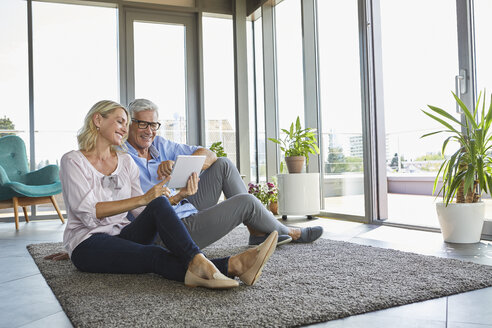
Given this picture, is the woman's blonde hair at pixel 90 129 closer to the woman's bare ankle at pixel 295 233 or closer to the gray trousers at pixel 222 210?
the gray trousers at pixel 222 210

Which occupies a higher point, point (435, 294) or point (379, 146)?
point (379, 146)

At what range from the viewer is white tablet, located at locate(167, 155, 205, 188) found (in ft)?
6.18

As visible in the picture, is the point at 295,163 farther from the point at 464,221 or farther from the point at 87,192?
the point at 87,192

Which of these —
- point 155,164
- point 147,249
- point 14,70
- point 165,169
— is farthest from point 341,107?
point 14,70

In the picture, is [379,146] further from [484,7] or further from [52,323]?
[52,323]

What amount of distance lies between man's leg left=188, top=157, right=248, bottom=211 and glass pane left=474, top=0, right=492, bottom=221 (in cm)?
172

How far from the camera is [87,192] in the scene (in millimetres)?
1829

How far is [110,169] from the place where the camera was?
6.55ft

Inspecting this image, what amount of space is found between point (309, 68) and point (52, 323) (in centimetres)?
372

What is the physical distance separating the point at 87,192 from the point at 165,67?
3.99 m

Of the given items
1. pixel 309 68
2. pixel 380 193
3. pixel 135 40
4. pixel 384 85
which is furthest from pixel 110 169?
pixel 135 40

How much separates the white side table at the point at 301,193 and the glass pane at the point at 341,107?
0.97 feet

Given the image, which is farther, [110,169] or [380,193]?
[380,193]

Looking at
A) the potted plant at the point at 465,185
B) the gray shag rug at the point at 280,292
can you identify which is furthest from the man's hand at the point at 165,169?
the potted plant at the point at 465,185
